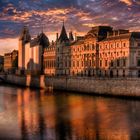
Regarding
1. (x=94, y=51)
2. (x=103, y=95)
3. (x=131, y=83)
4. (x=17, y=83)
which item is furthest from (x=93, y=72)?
(x=17, y=83)

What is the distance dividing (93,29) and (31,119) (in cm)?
4691

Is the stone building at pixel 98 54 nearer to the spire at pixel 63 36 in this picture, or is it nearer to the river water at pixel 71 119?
the spire at pixel 63 36

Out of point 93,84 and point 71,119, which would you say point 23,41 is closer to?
point 93,84

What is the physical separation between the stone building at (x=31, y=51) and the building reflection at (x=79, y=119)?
186 feet

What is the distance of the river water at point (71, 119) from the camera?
36.1m

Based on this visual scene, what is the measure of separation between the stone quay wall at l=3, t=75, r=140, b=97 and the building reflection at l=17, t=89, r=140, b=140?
3329 millimetres

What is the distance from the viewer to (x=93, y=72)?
284 feet

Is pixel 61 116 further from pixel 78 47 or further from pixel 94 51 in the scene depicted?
pixel 78 47

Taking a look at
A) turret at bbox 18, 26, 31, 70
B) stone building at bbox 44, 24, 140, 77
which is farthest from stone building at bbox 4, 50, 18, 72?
stone building at bbox 44, 24, 140, 77

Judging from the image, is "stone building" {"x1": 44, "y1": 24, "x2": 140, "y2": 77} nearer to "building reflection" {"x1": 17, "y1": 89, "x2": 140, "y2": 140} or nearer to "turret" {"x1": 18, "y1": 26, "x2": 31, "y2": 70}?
"building reflection" {"x1": 17, "y1": 89, "x2": 140, "y2": 140}

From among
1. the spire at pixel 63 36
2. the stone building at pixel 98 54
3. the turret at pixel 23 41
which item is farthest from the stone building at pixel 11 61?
the spire at pixel 63 36

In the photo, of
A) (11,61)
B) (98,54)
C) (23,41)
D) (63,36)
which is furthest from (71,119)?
(11,61)

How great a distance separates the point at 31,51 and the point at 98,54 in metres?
42.7

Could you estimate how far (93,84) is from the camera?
70438mm
